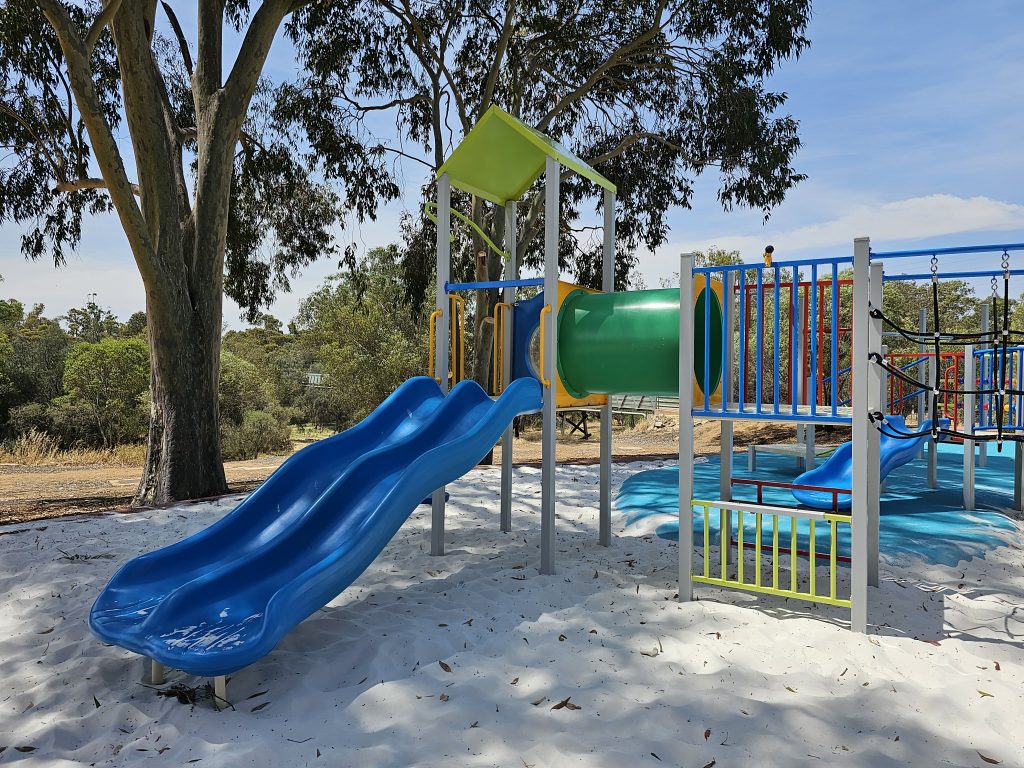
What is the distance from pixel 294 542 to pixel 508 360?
8.01 feet

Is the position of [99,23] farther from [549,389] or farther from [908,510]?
[908,510]

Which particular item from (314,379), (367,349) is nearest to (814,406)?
(367,349)

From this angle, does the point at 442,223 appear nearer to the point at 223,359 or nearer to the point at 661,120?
the point at 661,120

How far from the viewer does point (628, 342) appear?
16.8 ft

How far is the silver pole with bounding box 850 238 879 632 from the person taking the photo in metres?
3.91

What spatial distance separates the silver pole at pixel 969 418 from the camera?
21.1 feet

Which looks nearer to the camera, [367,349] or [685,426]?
[685,426]

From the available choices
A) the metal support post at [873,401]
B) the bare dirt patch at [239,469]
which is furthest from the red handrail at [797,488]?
the bare dirt patch at [239,469]

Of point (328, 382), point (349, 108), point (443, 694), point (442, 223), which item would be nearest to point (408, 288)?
point (349, 108)

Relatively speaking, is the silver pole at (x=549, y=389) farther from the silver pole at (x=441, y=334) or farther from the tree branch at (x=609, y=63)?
the tree branch at (x=609, y=63)

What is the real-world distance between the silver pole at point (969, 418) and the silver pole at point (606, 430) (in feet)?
9.96

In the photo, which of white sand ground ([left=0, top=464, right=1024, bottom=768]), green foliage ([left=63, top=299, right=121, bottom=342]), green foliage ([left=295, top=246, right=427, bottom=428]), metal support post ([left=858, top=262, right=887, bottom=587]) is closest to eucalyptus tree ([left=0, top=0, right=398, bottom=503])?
white sand ground ([left=0, top=464, right=1024, bottom=768])

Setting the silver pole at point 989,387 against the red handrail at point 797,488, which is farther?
the silver pole at point 989,387

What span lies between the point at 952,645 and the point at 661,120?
10.9m
